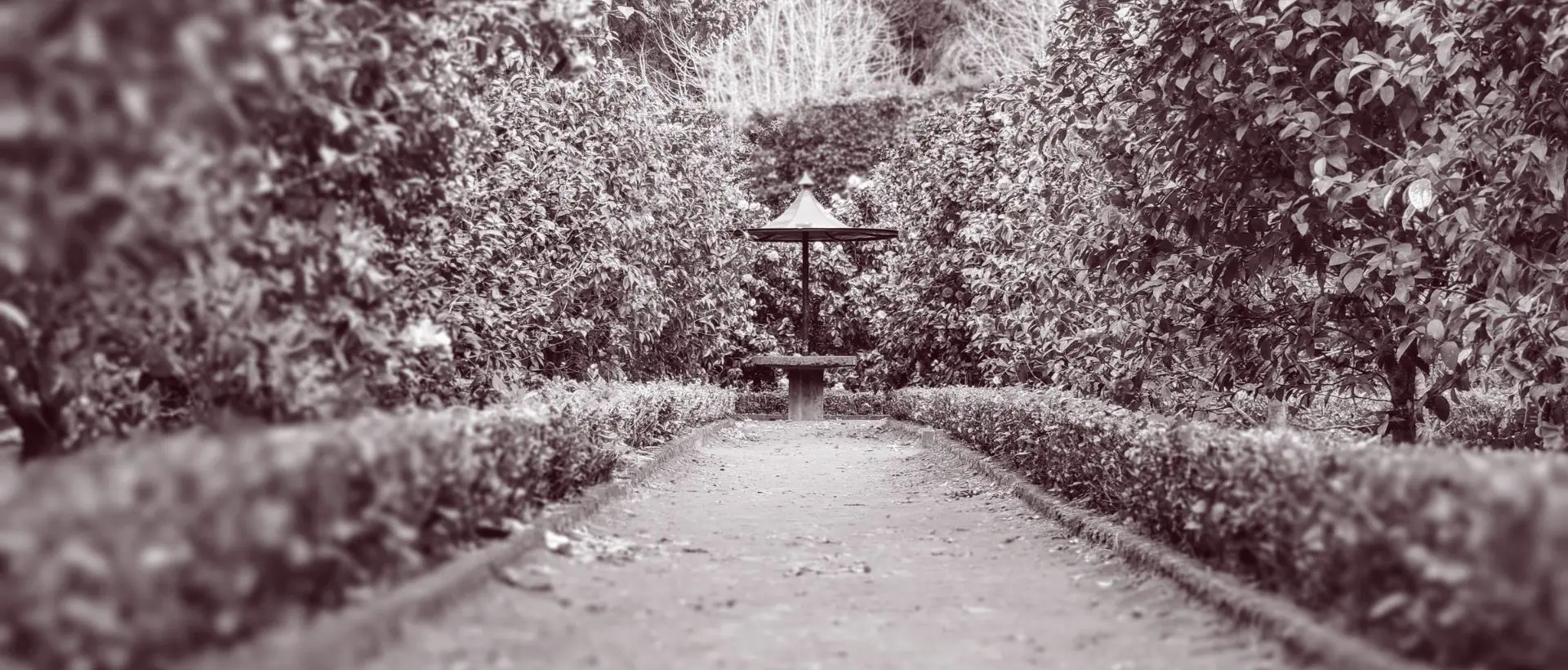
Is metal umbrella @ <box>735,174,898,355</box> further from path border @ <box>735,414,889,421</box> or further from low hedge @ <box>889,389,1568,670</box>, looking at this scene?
low hedge @ <box>889,389,1568,670</box>

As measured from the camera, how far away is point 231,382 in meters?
6.29

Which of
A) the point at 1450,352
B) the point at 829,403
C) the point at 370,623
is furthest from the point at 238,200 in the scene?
the point at 829,403

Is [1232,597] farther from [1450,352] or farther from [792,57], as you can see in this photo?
[792,57]

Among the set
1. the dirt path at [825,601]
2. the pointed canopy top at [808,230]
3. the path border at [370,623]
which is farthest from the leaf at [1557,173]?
the pointed canopy top at [808,230]

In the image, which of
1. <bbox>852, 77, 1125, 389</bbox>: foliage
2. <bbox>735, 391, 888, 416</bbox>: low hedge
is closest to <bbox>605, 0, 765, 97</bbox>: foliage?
<bbox>852, 77, 1125, 389</bbox>: foliage

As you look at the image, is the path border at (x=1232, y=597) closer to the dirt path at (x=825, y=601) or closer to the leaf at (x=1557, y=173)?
the dirt path at (x=825, y=601)

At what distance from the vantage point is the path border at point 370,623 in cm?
366

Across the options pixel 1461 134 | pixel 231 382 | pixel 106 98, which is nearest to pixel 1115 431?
pixel 1461 134

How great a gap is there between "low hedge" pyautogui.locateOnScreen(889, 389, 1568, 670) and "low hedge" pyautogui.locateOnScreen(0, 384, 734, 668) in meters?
3.38

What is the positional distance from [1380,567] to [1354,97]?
18.4 feet

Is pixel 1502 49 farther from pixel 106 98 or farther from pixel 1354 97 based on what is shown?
pixel 106 98

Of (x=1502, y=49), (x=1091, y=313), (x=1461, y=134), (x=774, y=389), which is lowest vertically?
(x=774, y=389)

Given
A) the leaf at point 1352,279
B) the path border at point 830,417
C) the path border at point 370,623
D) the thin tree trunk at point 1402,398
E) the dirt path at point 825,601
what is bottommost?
the path border at point 830,417

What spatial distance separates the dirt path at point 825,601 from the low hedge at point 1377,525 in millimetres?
403
